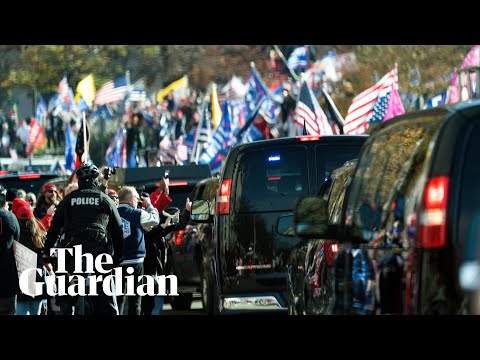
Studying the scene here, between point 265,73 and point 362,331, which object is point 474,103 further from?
point 265,73

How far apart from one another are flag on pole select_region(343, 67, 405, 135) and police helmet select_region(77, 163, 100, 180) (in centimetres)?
1396

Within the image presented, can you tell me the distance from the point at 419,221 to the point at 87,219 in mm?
6888

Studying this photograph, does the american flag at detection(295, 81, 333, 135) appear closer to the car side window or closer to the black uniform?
the black uniform

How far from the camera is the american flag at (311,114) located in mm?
24016

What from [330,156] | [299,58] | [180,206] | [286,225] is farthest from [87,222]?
[299,58]

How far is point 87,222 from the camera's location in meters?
11.8

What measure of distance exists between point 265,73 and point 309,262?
7788 cm

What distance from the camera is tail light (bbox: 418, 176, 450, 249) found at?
502cm

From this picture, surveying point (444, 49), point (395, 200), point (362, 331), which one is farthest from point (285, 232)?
point (444, 49)

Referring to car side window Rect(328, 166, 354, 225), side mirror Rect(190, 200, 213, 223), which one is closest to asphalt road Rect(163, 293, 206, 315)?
side mirror Rect(190, 200, 213, 223)

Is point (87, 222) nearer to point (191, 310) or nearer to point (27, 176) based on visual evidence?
point (191, 310)

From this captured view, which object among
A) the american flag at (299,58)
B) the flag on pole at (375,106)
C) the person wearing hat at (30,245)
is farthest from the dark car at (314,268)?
the american flag at (299,58)

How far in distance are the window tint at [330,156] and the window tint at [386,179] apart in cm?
559

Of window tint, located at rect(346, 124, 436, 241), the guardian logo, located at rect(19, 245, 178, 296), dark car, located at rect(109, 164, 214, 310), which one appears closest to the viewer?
window tint, located at rect(346, 124, 436, 241)
